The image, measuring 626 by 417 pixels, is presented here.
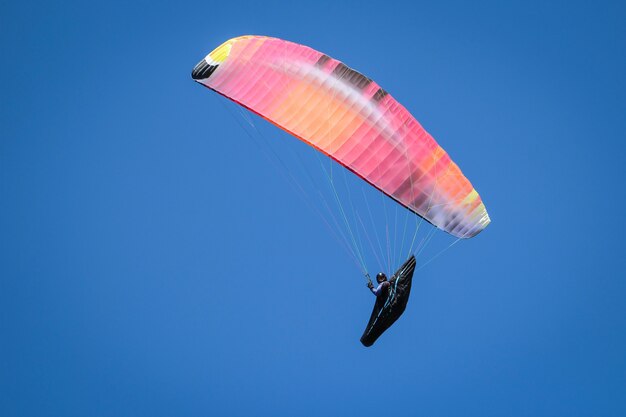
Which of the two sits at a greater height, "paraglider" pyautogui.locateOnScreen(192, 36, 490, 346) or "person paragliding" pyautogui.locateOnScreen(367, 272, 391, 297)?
"paraglider" pyautogui.locateOnScreen(192, 36, 490, 346)

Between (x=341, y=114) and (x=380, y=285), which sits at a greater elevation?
(x=341, y=114)

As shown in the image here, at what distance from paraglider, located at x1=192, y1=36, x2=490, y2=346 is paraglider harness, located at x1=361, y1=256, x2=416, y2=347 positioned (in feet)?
0.05

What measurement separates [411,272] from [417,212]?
0.95 meters

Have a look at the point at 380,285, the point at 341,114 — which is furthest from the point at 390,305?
the point at 341,114

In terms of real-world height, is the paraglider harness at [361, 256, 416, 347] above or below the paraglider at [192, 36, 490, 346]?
below

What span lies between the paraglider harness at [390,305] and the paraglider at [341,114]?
2 centimetres

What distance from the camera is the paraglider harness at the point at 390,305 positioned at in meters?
15.5

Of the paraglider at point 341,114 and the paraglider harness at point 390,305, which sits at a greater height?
the paraglider at point 341,114

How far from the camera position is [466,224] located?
1622 centimetres

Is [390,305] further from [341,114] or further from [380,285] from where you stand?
[341,114]

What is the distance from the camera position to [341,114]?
15.6 meters

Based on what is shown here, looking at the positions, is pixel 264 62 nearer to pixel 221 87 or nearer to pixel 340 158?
pixel 221 87

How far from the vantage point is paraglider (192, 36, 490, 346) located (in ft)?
50.9

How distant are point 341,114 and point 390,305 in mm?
3046
